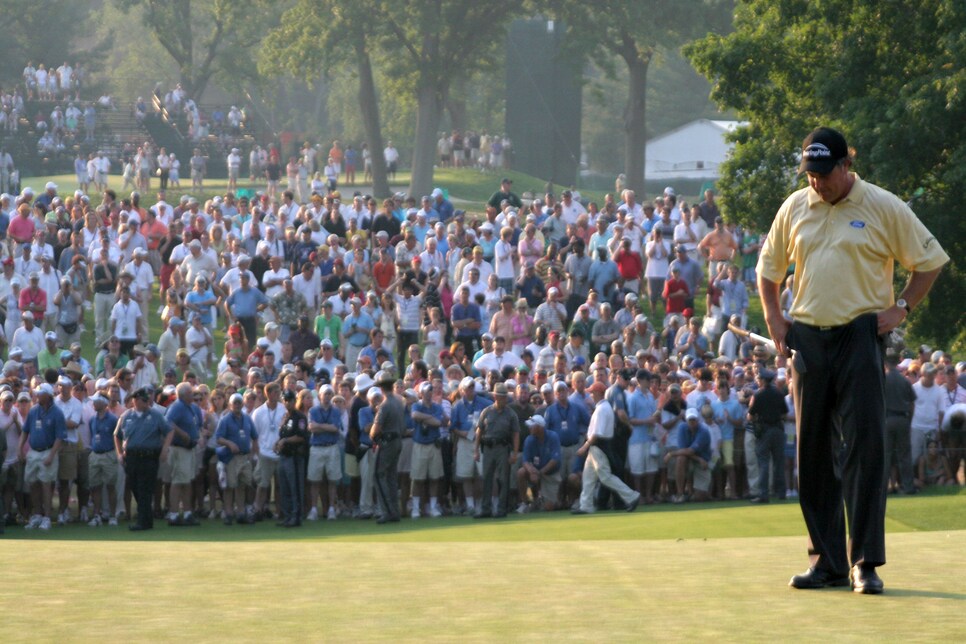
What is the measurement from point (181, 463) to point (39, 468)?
63.8 inches

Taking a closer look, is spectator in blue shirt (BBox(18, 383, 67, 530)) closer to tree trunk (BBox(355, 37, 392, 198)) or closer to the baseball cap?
the baseball cap

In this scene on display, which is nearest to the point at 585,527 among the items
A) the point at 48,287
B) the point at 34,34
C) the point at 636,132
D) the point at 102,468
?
the point at 102,468

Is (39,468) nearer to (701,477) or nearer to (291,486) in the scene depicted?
(291,486)

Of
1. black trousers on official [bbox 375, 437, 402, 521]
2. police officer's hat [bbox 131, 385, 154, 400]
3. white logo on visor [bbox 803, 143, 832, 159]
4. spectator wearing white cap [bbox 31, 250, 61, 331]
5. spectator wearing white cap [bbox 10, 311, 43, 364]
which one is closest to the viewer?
white logo on visor [bbox 803, 143, 832, 159]

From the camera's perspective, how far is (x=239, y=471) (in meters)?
17.8

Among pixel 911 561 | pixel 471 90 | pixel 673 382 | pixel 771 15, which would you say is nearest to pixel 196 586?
pixel 911 561

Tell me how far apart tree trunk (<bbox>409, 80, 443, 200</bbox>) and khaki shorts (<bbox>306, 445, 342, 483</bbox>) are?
3055 cm

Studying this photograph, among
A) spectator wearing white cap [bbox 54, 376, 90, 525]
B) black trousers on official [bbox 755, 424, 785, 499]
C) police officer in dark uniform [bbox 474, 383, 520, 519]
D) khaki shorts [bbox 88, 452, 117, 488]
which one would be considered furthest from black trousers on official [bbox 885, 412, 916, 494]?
spectator wearing white cap [bbox 54, 376, 90, 525]

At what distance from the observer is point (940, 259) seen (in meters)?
5.49

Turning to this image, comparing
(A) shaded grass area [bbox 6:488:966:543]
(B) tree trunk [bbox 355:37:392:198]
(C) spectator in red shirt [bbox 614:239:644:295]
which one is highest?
(B) tree trunk [bbox 355:37:392:198]

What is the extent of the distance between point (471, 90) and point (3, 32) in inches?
946

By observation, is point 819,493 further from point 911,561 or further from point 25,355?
point 25,355

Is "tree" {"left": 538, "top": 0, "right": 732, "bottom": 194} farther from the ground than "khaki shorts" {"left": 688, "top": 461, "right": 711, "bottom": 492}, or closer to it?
farther from the ground

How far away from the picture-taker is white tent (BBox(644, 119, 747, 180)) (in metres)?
60.5
